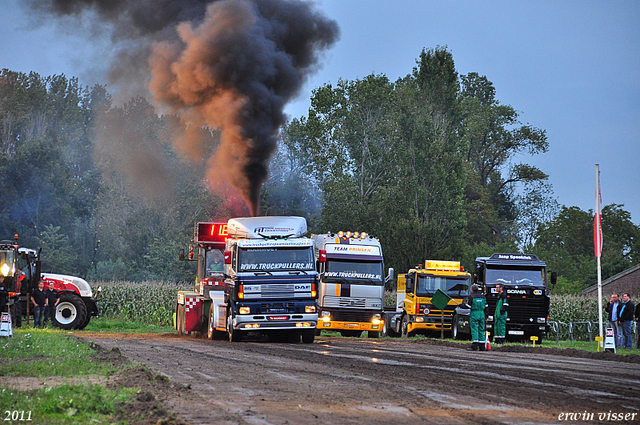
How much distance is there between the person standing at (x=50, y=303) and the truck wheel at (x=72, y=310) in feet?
0.95

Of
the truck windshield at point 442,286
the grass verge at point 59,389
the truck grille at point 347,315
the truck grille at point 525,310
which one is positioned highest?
the truck windshield at point 442,286

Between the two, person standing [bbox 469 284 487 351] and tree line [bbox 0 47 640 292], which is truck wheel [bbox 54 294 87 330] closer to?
person standing [bbox 469 284 487 351]

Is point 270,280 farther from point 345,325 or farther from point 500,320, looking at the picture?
point 500,320

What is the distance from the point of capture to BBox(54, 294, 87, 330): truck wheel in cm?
3300

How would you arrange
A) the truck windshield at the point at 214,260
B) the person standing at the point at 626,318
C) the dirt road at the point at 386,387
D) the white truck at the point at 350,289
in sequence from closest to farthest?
the dirt road at the point at 386,387 → the person standing at the point at 626,318 → the truck windshield at the point at 214,260 → the white truck at the point at 350,289

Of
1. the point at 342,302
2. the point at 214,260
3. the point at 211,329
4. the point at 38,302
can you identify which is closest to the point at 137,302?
the point at 38,302

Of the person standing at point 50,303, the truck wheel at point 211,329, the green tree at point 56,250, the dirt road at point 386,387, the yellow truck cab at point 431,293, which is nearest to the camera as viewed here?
the dirt road at point 386,387

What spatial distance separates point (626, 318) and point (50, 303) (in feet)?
70.9

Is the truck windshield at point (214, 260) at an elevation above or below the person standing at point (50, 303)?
above

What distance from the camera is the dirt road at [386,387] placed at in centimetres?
997

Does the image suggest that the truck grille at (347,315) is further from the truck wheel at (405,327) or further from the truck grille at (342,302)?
the truck wheel at (405,327)

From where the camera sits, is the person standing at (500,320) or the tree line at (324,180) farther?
the tree line at (324,180)

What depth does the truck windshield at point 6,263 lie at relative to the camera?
30656mm

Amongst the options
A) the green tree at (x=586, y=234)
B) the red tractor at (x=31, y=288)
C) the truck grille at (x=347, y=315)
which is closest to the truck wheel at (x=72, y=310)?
the red tractor at (x=31, y=288)
